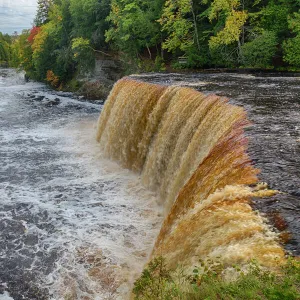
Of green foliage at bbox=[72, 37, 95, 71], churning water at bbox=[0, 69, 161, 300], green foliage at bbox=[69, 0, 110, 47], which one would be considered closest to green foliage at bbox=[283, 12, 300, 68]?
churning water at bbox=[0, 69, 161, 300]

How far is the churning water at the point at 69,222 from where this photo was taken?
654 centimetres

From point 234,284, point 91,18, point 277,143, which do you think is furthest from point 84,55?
point 234,284

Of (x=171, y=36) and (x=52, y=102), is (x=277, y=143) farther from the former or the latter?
(x=52, y=102)

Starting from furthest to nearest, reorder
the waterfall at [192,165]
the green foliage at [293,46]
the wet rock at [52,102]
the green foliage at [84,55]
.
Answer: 1. the green foliage at [84,55]
2. the wet rock at [52,102]
3. the green foliage at [293,46]
4. the waterfall at [192,165]

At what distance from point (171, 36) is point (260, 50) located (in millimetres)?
7642

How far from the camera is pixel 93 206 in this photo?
31.7 feet

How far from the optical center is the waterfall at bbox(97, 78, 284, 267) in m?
4.13

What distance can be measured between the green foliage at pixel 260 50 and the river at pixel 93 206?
168 inches

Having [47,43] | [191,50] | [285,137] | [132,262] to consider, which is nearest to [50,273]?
[132,262]

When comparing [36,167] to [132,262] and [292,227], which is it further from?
[292,227]

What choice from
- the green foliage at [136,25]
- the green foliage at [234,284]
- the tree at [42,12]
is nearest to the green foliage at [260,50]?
the green foliage at [136,25]

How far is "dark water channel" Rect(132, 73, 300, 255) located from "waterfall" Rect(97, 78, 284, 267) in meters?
0.18

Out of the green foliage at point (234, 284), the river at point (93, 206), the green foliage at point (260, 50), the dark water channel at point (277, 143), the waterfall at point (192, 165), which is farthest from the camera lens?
the green foliage at point (260, 50)

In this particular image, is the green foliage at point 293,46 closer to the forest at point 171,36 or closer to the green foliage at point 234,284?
the forest at point 171,36
